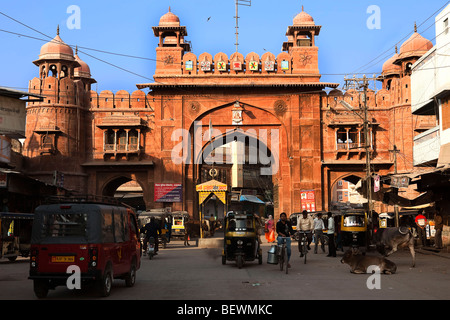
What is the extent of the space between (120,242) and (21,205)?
18.5m

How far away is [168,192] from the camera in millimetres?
33688

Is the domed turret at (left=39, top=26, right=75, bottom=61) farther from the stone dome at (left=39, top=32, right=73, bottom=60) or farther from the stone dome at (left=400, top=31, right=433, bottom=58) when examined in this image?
the stone dome at (left=400, top=31, right=433, bottom=58)

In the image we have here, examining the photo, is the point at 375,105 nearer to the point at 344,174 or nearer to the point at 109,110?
the point at 344,174

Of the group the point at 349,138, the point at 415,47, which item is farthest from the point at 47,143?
the point at 415,47

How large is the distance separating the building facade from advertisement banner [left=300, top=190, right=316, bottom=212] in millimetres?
263

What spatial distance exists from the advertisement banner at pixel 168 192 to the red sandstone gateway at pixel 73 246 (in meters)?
24.4

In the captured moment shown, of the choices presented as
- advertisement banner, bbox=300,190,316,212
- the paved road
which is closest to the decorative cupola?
advertisement banner, bbox=300,190,316,212

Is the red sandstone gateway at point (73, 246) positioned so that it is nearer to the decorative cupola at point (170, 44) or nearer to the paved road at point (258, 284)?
the paved road at point (258, 284)

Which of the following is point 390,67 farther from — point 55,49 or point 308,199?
point 55,49

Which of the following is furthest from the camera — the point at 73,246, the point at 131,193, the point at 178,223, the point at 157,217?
the point at 131,193

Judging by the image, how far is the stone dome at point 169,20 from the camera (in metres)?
36.0

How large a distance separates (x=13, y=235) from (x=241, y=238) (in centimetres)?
751

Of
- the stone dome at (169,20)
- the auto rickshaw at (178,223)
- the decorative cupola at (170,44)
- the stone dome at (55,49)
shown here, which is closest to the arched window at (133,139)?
the decorative cupola at (170,44)

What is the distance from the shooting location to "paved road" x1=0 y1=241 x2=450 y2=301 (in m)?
8.45
